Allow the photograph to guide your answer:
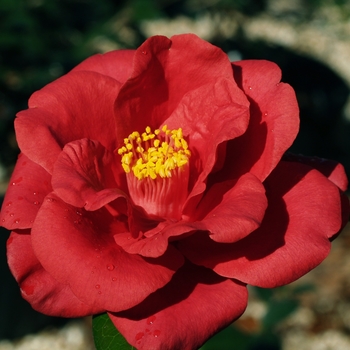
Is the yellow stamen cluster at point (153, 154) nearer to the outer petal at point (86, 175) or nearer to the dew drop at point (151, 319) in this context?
the outer petal at point (86, 175)

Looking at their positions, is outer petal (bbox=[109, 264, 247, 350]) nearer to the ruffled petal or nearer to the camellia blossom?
the camellia blossom

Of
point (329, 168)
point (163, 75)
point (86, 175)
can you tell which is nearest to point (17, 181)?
point (86, 175)

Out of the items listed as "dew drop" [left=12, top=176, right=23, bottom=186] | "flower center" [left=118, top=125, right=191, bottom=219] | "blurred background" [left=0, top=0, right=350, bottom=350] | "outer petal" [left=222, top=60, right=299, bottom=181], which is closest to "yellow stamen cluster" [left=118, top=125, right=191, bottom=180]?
"flower center" [left=118, top=125, right=191, bottom=219]

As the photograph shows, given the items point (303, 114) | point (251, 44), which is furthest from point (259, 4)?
point (303, 114)

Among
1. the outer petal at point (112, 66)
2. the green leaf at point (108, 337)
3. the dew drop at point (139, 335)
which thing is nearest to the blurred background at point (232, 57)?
the green leaf at point (108, 337)

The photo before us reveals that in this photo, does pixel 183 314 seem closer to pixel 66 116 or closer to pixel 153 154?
pixel 153 154

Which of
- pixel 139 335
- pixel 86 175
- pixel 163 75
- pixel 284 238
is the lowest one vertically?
pixel 139 335
